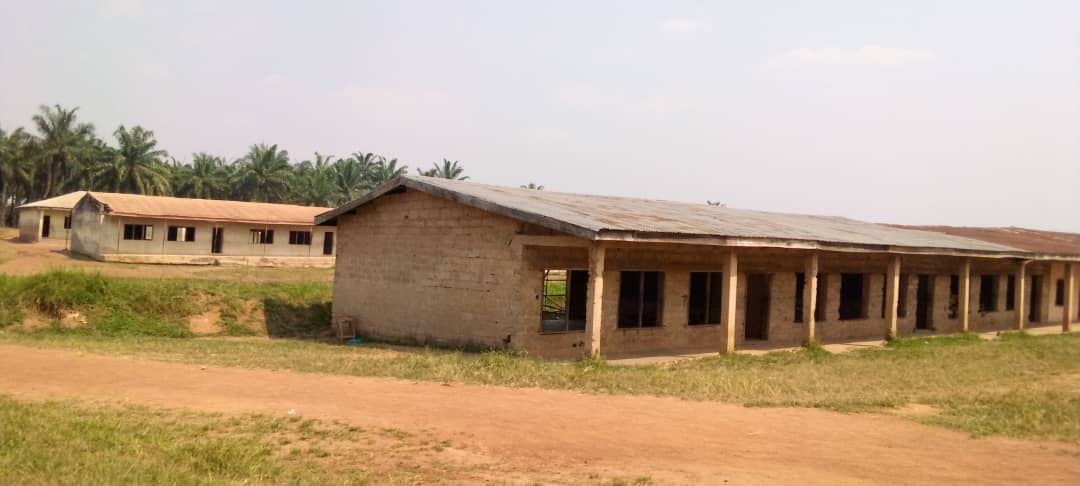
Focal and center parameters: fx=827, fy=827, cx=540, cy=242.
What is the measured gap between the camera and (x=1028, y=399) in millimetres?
11797

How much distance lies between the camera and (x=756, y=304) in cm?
2114

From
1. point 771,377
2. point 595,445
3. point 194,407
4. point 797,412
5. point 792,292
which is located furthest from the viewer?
point 792,292

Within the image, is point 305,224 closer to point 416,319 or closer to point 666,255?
point 416,319

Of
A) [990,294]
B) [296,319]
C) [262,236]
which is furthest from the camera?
[262,236]

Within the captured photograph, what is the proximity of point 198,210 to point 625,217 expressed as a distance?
25127mm

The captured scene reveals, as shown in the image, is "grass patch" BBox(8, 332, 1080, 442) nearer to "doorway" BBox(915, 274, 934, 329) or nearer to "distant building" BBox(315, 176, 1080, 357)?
"distant building" BBox(315, 176, 1080, 357)

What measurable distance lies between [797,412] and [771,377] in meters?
3.55

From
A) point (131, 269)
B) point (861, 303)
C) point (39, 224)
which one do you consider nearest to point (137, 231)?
point (131, 269)

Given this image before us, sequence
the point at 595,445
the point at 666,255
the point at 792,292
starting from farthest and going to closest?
the point at 792,292
the point at 666,255
the point at 595,445

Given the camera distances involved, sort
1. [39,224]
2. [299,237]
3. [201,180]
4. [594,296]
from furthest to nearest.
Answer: [201,180] < [39,224] < [299,237] < [594,296]

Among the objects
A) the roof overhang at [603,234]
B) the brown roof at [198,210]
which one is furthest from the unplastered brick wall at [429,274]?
the brown roof at [198,210]

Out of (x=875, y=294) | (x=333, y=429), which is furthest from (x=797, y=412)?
(x=875, y=294)

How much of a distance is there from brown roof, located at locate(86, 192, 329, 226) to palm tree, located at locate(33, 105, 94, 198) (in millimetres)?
17882

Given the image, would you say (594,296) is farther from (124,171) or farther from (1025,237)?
(124,171)
